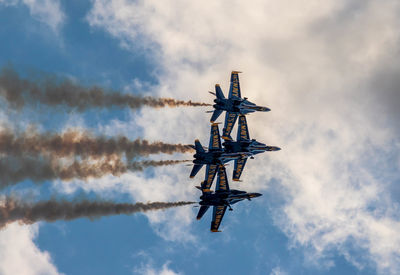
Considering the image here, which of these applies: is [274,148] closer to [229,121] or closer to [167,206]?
[229,121]

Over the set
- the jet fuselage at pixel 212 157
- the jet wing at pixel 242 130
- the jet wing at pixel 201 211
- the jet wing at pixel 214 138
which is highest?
the jet wing at pixel 242 130

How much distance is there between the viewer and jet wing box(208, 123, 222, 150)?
10881 cm

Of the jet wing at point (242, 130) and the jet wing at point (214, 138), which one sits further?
the jet wing at point (242, 130)

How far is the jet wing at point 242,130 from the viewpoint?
11781 centimetres

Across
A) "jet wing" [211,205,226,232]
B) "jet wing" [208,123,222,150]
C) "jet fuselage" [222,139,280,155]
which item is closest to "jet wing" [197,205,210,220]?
"jet wing" [211,205,226,232]

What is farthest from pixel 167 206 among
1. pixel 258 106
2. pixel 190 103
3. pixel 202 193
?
pixel 258 106

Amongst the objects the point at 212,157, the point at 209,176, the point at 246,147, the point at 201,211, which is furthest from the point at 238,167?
the point at 201,211

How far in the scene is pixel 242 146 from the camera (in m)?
117

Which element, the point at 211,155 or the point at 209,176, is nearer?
the point at 211,155

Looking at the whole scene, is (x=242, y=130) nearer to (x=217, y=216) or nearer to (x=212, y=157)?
(x=212, y=157)

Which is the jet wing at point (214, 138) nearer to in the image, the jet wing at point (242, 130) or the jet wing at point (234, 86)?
the jet wing at point (242, 130)

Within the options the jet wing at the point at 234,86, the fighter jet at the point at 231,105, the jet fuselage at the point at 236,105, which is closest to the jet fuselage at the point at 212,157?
the fighter jet at the point at 231,105

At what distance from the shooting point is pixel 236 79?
120 metres

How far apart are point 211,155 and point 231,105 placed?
14.2 meters
